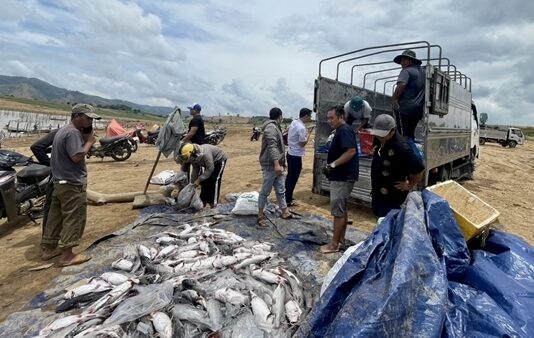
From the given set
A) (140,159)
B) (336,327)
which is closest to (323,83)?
(336,327)

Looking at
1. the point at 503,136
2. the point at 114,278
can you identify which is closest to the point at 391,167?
the point at 114,278

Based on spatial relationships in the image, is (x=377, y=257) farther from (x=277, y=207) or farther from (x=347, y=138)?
(x=277, y=207)

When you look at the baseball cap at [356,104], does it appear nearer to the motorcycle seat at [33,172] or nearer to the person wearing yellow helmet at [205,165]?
the person wearing yellow helmet at [205,165]

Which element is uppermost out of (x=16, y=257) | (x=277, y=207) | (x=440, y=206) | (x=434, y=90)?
(x=434, y=90)

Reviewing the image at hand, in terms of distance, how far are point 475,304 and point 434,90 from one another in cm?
435

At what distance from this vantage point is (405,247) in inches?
84.7

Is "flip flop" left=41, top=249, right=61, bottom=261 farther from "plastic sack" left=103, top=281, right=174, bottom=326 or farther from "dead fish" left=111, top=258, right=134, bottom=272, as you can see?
"plastic sack" left=103, top=281, right=174, bottom=326

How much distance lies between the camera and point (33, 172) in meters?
5.88

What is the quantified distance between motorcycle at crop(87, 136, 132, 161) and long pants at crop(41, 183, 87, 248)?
903 centimetres

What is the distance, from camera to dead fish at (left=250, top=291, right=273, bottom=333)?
9.30ft

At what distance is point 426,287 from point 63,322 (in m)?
2.61

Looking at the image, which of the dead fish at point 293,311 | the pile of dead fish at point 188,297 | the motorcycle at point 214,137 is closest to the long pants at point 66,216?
the pile of dead fish at point 188,297

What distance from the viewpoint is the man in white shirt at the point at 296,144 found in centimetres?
661

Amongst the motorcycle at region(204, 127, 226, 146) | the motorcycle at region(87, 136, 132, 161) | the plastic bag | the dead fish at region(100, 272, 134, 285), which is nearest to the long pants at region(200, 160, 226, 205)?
the plastic bag
